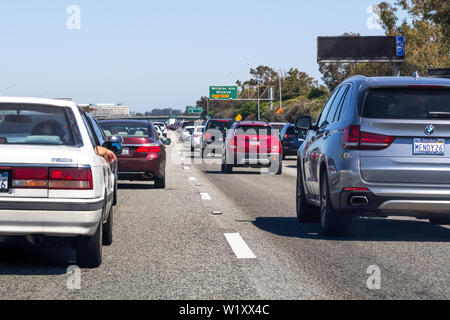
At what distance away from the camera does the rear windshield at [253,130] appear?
23328mm

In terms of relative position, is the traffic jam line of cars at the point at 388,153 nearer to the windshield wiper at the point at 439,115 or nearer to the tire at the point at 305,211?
the windshield wiper at the point at 439,115

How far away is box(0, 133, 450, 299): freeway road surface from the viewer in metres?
6.27

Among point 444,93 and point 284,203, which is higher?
point 444,93

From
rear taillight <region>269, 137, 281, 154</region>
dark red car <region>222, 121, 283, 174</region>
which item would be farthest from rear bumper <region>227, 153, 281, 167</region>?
rear taillight <region>269, 137, 281, 154</region>

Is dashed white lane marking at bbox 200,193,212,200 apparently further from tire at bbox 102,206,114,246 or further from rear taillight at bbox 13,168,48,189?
rear taillight at bbox 13,168,48,189

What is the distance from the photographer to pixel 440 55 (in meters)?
54.0

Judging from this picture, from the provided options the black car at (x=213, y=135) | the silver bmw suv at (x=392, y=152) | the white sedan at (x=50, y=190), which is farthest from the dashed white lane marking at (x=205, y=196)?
the black car at (x=213, y=135)

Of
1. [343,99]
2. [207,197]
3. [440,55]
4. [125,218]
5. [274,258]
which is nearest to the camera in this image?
[274,258]

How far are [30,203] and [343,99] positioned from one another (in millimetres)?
4450

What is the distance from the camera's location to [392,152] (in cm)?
849

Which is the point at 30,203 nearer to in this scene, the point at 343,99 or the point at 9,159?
the point at 9,159

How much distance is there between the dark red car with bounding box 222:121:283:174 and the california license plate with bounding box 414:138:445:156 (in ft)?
47.9
